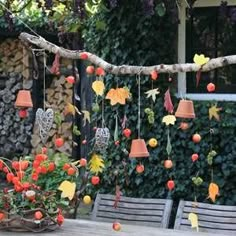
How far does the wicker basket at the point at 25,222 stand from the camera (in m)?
2.95

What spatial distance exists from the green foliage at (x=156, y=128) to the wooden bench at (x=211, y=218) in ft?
6.09

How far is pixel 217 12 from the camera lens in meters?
5.75

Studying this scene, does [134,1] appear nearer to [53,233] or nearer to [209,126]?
[209,126]

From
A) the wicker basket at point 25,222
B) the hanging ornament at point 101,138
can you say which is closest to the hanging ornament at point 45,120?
the hanging ornament at point 101,138

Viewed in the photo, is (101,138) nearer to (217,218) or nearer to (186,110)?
(186,110)

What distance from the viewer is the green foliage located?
17.5 ft

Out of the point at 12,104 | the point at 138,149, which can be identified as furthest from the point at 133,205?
the point at 12,104

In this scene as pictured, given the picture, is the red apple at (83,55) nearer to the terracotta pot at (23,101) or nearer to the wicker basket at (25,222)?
the terracotta pot at (23,101)

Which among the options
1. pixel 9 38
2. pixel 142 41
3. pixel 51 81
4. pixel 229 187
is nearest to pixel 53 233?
pixel 229 187

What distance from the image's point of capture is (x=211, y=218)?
3.36 m

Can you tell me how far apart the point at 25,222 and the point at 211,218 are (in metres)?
0.98

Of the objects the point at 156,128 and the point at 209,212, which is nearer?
the point at 209,212

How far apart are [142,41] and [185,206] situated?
8.36ft

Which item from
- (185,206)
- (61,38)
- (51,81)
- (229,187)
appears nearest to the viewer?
(185,206)
